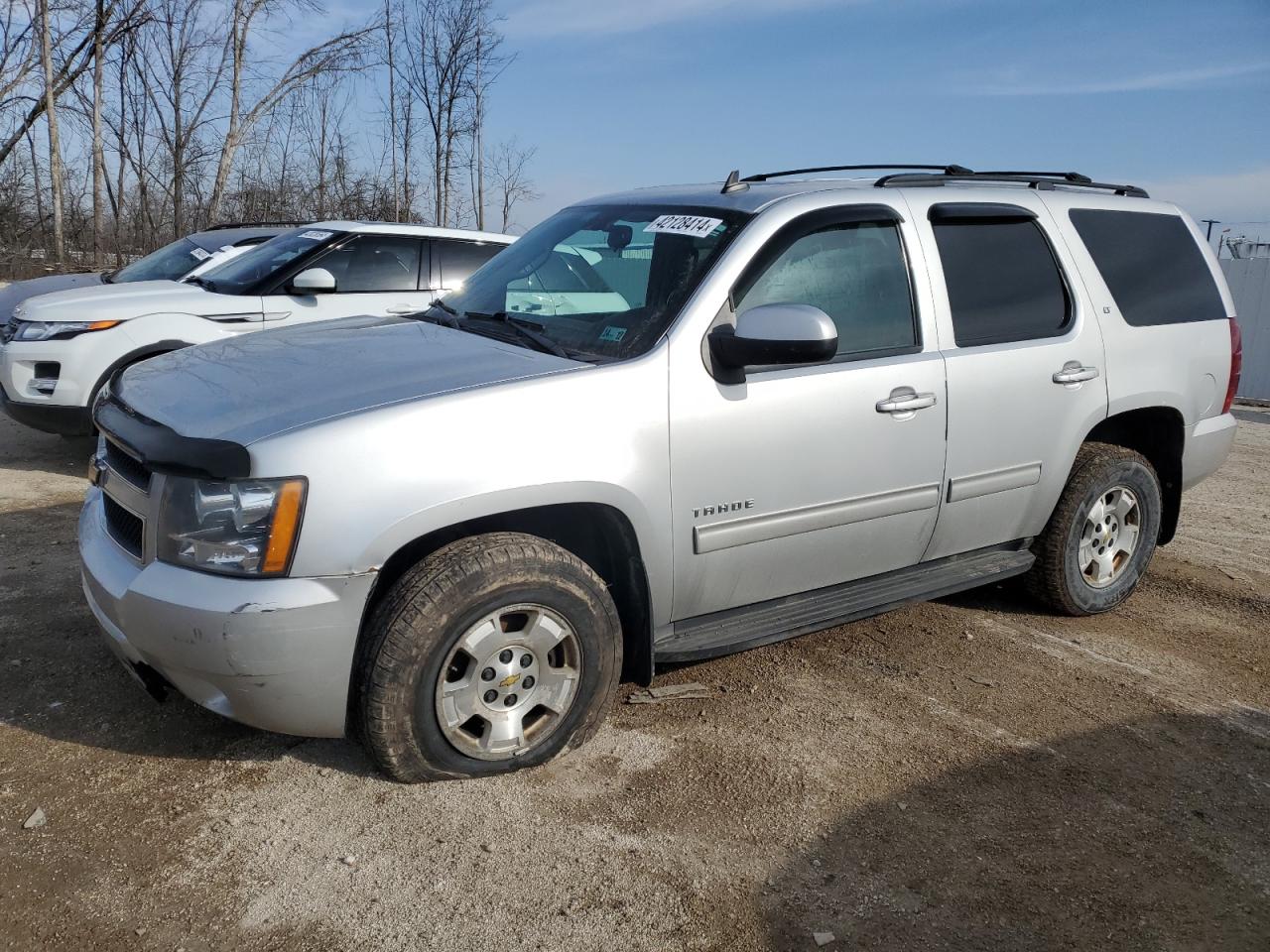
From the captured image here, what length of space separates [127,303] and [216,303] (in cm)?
56

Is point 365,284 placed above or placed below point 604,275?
below

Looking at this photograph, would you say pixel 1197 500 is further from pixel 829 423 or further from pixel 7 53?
pixel 7 53

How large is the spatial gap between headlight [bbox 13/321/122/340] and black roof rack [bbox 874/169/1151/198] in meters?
5.31

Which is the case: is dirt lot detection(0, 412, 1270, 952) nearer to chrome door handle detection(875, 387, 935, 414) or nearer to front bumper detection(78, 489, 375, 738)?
front bumper detection(78, 489, 375, 738)

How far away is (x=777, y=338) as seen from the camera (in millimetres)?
3238

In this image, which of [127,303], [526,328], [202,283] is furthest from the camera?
[202,283]

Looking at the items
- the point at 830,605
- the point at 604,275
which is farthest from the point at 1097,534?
the point at 604,275

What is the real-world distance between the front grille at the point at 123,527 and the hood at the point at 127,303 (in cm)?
406

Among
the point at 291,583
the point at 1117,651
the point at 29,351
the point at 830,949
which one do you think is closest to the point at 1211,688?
the point at 1117,651

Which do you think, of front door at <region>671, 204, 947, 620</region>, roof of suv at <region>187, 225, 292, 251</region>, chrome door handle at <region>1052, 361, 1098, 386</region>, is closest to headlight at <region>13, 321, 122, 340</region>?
roof of suv at <region>187, 225, 292, 251</region>

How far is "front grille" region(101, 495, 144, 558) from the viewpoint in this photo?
9.93 ft

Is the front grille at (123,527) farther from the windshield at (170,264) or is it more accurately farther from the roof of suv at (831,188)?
the windshield at (170,264)

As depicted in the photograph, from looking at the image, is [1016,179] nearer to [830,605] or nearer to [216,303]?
[830,605]

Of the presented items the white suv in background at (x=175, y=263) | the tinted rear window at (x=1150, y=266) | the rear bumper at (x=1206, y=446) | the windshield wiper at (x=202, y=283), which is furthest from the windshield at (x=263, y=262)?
the rear bumper at (x=1206, y=446)
